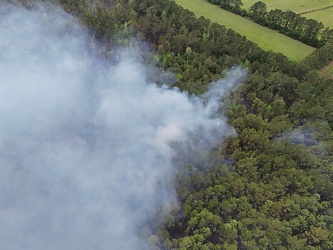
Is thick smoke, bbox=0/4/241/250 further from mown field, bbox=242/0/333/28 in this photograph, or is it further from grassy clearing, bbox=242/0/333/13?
grassy clearing, bbox=242/0/333/13

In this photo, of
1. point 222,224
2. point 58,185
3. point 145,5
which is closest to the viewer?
point 222,224

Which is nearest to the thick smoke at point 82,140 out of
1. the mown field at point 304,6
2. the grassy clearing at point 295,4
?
the mown field at point 304,6

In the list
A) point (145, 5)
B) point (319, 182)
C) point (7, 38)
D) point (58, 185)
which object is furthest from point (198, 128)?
point (7, 38)

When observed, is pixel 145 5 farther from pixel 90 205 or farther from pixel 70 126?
pixel 90 205

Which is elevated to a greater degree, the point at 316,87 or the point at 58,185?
the point at 316,87

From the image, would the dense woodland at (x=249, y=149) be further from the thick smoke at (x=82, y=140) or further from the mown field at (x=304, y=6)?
the mown field at (x=304, y=6)

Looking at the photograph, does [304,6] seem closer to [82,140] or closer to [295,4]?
[295,4]

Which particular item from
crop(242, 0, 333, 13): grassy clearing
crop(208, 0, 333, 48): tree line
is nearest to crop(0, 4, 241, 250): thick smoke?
crop(208, 0, 333, 48): tree line
